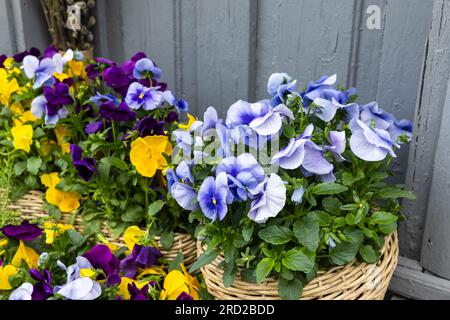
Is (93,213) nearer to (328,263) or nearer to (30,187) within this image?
(30,187)

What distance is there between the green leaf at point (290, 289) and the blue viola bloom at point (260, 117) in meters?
0.32

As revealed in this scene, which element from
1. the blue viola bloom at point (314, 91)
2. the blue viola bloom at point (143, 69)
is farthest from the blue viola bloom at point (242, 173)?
the blue viola bloom at point (143, 69)

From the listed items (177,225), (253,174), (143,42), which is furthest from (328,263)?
(143,42)

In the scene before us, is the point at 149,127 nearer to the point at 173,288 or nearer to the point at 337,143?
the point at 173,288

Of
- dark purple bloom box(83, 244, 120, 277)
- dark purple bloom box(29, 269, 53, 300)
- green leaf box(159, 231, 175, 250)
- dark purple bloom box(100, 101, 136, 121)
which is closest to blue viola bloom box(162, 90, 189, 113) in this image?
dark purple bloom box(100, 101, 136, 121)

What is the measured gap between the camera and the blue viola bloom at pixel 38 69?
1.66 metres

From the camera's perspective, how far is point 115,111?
155 cm

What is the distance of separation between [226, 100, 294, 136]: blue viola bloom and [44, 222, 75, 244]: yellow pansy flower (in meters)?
0.65

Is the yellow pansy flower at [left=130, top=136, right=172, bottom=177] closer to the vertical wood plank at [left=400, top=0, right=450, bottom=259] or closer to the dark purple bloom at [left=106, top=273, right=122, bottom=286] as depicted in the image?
the dark purple bloom at [left=106, top=273, right=122, bottom=286]

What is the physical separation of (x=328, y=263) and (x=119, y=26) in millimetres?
1264

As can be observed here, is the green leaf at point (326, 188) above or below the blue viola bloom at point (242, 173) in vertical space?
below

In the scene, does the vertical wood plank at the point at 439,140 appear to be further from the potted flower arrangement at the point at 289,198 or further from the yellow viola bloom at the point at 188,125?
the yellow viola bloom at the point at 188,125

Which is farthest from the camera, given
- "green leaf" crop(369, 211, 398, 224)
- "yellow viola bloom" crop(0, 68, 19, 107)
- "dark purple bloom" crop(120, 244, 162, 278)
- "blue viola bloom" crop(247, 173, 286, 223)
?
"yellow viola bloom" crop(0, 68, 19, 107)

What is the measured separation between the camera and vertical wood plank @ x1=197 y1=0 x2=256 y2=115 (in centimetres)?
166
